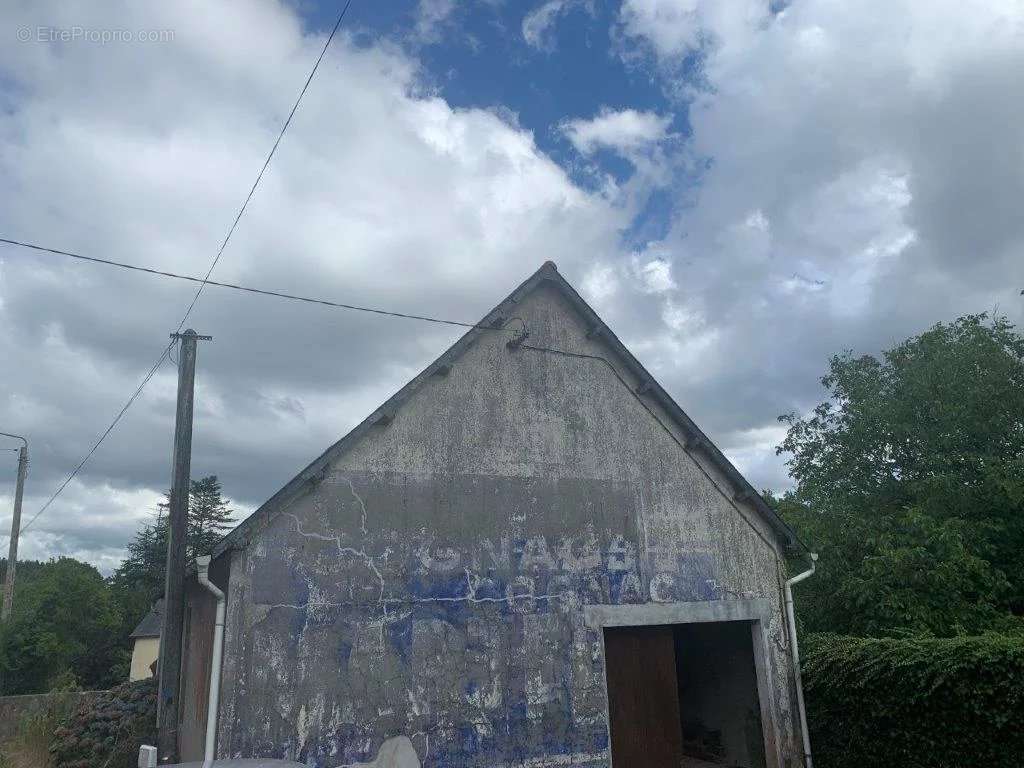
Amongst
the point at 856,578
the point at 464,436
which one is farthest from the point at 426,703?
the point at 856,578

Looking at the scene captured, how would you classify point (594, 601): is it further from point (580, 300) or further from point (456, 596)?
point (580, 300)

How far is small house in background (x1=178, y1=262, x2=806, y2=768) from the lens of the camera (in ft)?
28.5

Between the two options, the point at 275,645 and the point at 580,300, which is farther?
the point at 580,300

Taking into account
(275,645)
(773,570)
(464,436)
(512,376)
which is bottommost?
(275,645)

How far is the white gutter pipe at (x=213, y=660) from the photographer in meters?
8.00

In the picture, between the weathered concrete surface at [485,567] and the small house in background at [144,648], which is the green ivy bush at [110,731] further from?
the small house in background at [144,648]

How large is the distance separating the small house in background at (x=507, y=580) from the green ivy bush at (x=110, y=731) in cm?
130

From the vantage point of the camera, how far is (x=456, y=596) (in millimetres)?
9734

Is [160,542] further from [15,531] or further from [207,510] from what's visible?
[15,531]

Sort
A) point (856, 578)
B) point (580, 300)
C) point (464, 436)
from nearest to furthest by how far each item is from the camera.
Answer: point (464, 436), point (580, 300), point (856, 578)

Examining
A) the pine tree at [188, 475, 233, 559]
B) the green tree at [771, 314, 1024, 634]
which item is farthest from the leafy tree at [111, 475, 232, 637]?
the green tree at [771, 314, 1024, 634]

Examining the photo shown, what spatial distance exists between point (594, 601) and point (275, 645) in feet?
15.1

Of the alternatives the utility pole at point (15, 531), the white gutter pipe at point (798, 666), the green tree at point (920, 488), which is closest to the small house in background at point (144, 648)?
the utility pole at point (15, 531)

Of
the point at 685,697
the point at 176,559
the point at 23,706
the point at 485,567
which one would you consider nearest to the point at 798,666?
the point at 685,697
